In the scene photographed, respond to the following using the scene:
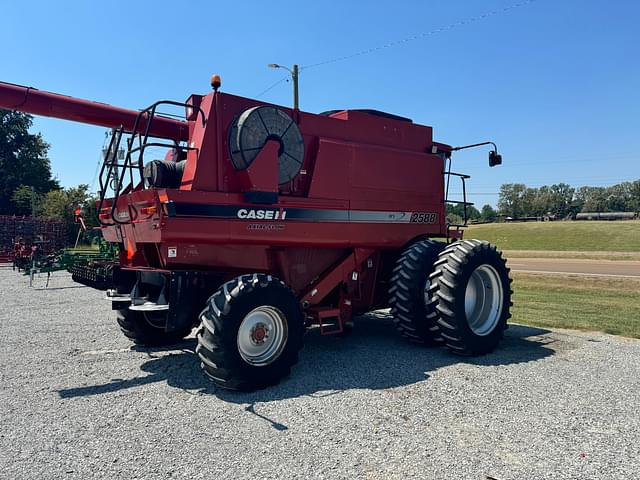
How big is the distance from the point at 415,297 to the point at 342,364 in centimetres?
150

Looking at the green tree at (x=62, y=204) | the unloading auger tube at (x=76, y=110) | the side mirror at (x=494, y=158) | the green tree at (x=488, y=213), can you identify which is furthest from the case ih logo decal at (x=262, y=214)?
the green tree at (x=488, y=213)

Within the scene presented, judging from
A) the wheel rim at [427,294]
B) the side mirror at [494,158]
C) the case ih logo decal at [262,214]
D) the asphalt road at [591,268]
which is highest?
the side mirror at [494,158]

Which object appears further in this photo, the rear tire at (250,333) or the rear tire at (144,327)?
the rear tire at (144,327)

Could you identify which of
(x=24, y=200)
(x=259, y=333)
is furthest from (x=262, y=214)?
(x=24, y=200)

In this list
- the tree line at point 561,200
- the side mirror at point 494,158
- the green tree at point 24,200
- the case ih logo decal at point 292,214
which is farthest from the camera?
the tree line at point 561,200

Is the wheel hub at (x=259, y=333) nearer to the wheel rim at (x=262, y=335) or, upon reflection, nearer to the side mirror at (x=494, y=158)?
the wheel rim at (x=262, y=335)

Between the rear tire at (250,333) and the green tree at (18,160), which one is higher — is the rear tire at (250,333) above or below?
below

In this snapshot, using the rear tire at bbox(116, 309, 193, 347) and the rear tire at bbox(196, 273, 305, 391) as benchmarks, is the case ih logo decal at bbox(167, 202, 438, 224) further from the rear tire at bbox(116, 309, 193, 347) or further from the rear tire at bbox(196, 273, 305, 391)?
the rear tire at bbox(116, 309, 193, 347)

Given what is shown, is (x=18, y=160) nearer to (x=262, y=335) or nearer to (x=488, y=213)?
(x=262, y=335)

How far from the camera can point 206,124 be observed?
587 cm

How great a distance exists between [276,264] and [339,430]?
2.77 m

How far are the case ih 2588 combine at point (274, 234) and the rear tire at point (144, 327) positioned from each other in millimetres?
20

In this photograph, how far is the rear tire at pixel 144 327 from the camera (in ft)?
23.3

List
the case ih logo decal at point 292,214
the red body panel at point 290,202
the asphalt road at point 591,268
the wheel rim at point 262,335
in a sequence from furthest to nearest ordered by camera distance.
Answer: the asphalt road at point 591,268, the red body panel at point 290,202, the case ih logo decal at point 292,214, the wheel rim at point 262,335
